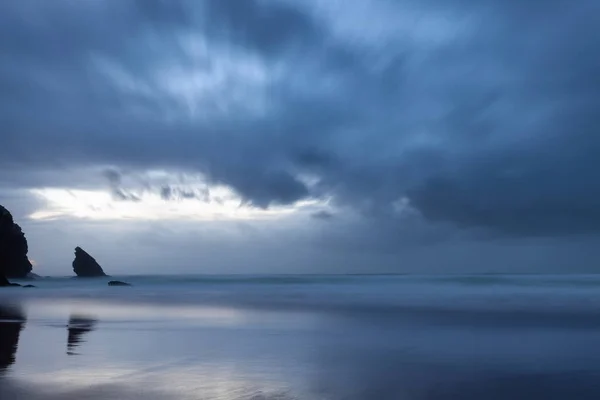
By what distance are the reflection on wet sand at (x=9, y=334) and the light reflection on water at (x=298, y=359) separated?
5 cm

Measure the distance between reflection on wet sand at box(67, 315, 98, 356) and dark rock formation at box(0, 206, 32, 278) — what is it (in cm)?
7643

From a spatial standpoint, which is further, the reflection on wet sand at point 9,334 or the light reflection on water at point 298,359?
the reflection on wet sand at point 9,334

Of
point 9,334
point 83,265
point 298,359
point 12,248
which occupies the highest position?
point 12,248

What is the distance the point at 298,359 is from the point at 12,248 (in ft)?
417

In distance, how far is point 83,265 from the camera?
595ft

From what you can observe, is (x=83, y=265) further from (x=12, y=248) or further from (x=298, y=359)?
(x=298, y=359)

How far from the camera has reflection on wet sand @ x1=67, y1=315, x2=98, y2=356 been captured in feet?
71.7

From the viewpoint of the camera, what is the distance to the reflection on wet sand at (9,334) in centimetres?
1814

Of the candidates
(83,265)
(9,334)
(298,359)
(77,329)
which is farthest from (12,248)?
(298,359)

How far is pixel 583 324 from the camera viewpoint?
103 ft

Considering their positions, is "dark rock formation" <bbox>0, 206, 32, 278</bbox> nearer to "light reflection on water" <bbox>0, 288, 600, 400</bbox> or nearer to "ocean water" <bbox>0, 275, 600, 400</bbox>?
"ocean water" <bbox>0, 275, 600, 400</bbox>

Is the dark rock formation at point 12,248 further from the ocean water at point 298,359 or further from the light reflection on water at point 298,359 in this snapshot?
the light reflection on water at point 298,359

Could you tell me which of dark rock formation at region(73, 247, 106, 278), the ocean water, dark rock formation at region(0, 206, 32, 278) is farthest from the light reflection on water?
dark rock formation at region(73, 247, 106, 278)

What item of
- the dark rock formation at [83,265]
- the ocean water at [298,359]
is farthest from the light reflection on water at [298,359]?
the dark rock formation at [83,265]
